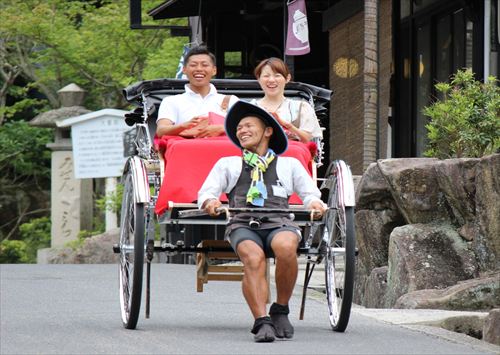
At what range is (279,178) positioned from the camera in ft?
25.4

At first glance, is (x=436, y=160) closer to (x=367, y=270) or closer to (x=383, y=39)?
(x=367, y=270)

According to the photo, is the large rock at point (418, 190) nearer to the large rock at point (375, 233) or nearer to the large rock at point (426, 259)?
the large rock at point (426, 259)

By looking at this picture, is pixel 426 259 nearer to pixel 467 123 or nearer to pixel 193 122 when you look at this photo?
pixel 467 123

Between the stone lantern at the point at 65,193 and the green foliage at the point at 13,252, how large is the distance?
2.11 m

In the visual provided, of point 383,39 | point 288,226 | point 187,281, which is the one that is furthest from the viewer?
point 383,39

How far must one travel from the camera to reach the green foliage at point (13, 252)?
1126 inches

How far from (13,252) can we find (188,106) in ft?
67.9

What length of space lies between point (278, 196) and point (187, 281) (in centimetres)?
717

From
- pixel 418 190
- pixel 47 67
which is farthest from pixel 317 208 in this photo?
pixel 47 67

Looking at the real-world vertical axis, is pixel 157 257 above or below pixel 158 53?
below

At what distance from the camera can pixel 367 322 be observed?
28.6 feet

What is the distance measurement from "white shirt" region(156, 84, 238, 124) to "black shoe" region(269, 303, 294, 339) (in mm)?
1739

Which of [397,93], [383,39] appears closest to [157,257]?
[397,93]

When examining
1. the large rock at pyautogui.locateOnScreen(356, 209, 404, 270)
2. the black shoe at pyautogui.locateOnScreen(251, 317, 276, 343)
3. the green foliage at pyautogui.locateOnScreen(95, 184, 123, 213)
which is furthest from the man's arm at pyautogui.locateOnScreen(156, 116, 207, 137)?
the green foliage at pyautogui.locateOnScreen(95, 184, 123, 213)
